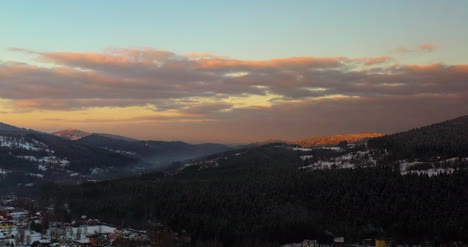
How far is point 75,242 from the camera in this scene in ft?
646

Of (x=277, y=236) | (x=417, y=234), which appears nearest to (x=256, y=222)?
(x=277, y=236)

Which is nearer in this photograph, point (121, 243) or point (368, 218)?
point (121, 243)

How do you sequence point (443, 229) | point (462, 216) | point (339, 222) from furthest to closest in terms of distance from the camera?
1. point (339, 222)
2. point (462, 216)
3. point (443, 229)

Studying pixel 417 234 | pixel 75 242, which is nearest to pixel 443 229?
pixel 417 234

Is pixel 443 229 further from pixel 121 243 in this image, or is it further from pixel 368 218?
pixel 121 243

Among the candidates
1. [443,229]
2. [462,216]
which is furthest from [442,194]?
[443,229]

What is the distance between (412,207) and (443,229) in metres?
21.5

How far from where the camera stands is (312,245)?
175375mm

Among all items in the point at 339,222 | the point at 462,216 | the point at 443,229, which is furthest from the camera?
the point at 339,222

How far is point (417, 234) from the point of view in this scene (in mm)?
176125

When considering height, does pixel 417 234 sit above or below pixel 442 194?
below

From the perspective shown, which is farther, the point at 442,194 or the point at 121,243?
the point at 442,194

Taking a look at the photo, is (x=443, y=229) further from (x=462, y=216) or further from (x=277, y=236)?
(x=277, y=236)

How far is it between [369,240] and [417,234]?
17622 millimetres
